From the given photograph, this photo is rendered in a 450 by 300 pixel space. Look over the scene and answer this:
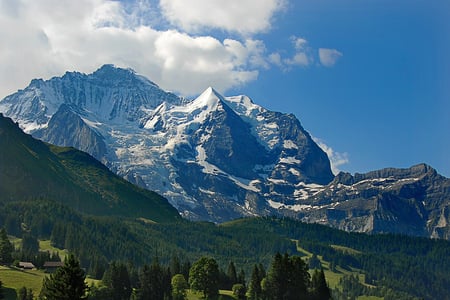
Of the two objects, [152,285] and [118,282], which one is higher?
[152,285]

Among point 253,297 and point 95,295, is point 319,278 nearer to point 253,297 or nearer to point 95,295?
point 253,297

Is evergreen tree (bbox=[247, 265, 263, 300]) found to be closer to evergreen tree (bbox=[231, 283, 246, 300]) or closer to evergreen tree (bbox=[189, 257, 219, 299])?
evergreen tree (bbox=[231, 283, 246, 300])

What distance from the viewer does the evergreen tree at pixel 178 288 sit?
179275 millimetres

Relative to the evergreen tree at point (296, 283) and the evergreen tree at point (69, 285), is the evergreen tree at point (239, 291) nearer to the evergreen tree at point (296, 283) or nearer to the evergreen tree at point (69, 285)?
the evergreen tree at point (296, 283)

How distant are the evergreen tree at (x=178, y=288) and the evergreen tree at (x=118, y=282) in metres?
12.9

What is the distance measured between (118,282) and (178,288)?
1652cm

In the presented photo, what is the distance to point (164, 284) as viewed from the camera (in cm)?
18350

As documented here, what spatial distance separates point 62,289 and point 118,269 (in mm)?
93521

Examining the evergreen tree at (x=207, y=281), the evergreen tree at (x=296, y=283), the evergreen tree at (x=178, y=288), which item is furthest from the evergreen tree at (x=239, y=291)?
the evergreen tree at (x=296, y=283)

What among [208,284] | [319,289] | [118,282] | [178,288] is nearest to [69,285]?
[319,289]

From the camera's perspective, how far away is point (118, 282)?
600 ft

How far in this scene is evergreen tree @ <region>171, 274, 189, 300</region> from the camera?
179275 millimetres

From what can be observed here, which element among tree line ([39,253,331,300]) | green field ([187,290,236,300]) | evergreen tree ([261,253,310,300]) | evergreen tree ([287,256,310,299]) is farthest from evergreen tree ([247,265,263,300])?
evergreen tree ([287,256,310,299])

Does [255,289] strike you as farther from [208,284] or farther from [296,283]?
[296,283]
